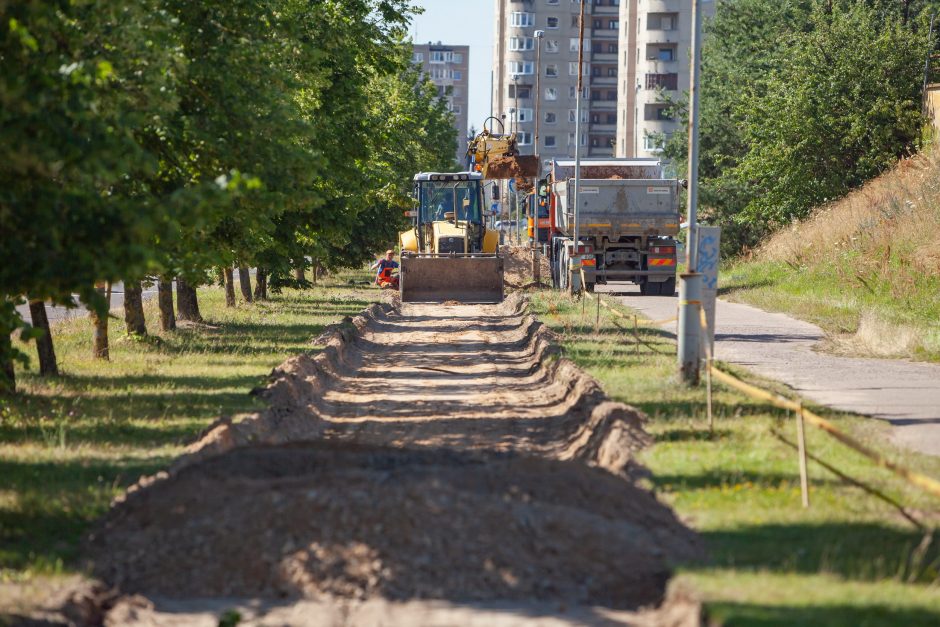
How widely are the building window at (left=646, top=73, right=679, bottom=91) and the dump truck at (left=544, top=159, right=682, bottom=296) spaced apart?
74208mm

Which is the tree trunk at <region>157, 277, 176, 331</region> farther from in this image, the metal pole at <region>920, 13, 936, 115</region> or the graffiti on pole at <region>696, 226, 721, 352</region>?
the metal pole at <region>920, 13, 936, 115</region>

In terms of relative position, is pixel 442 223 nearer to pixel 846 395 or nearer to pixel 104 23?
pixel 846 395

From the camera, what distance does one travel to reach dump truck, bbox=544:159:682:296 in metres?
36.5

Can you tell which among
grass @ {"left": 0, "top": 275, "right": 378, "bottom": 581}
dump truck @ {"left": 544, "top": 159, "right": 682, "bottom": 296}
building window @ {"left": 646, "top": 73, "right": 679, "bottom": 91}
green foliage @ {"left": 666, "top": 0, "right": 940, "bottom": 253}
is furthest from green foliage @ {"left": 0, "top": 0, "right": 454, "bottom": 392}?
building window @ {"left": 646, "top": 73, "right": 679, "bottom": 91}

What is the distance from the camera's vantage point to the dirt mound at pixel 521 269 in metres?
48.1

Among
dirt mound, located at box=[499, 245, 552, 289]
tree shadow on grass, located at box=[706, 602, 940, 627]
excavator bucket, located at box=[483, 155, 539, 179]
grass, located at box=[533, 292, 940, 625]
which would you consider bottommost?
dirt mound, located at box=[499, 245, 552, 289]

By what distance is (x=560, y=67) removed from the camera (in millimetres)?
141375

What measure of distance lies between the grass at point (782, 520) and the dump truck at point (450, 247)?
58.1 ft

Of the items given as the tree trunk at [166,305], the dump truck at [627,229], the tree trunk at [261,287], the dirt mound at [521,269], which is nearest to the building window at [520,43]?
the dirt mound at [521,269]

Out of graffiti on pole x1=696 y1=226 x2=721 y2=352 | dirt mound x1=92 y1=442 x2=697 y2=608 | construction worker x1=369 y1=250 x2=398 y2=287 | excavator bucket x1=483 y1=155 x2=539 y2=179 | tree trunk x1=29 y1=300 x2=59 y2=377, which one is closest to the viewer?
dirt mound x1=92 y1=442 x2=697 y2=608

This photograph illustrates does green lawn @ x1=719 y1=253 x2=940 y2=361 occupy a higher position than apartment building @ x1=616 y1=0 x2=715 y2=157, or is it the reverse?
apartment building @ x1=616 y1=0 x2=715 y2=157

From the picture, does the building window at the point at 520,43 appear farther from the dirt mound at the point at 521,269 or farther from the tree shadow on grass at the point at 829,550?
the tree shadow on grass at the point at 829,550

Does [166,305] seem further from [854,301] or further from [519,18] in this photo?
[519,18]

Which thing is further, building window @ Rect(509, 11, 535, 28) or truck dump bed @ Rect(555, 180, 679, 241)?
building window @ Rect(509, 11, 535, 28)
